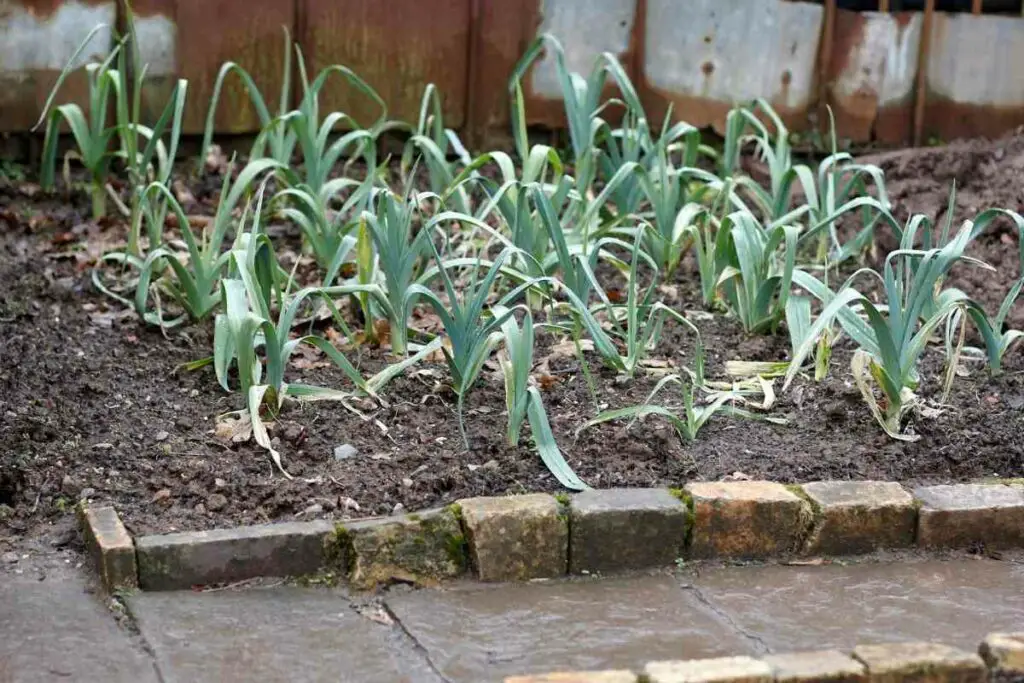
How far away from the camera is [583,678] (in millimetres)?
2305

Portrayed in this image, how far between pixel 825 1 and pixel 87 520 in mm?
4176

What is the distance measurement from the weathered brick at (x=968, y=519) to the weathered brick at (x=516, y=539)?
0.79m

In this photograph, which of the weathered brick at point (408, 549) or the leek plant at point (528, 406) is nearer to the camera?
the weathered brick at point (408, 549)

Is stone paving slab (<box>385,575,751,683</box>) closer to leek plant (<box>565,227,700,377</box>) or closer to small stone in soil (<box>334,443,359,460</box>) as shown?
small stone in soil (<box>334,443,359,460</box>)

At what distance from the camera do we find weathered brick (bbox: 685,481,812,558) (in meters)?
2.99

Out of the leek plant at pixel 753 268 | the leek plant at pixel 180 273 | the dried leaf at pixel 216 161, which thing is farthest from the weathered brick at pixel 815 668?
the dried leaf at pixel 216 161

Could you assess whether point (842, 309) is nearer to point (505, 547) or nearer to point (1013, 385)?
point (1013, 385)

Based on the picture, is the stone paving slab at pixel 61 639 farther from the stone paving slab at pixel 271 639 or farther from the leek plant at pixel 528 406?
the leek plant at pixel 528 406

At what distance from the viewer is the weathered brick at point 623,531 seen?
292 centimetres

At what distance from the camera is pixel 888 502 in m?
3.07

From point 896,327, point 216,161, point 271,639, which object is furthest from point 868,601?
point 216,161

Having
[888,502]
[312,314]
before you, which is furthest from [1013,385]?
[312,314]

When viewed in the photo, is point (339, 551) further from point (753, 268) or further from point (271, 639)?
point (753, 268)

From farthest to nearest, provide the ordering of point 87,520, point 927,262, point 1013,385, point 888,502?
point 1013,385 → point 927,262 → point 888,502 → point 87,520
